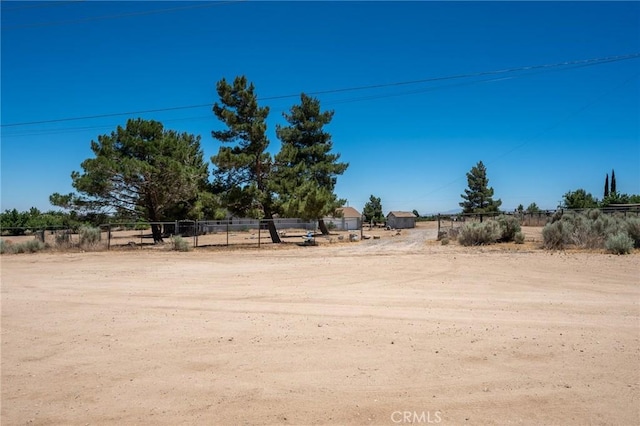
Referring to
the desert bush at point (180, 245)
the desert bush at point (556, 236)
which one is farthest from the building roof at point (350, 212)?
the desert bush at point (556, 236)

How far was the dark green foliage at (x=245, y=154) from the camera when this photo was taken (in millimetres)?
30688

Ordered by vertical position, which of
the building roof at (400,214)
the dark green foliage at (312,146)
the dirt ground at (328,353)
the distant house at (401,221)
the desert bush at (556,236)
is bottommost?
the dirt ground at (328,353)

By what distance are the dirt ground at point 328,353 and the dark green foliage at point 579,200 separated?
185 feet

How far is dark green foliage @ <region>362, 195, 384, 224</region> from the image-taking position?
87312mm

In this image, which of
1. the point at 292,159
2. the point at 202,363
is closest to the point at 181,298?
the point at 202,363

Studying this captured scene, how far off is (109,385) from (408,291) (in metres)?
7.28

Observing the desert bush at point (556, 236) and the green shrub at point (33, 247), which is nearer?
the desert bush at point (556, 236)

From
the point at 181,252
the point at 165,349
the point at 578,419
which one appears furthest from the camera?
the point at 181,252

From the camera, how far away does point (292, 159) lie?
32.8m

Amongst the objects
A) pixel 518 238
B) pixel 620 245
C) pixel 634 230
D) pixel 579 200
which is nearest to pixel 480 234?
pixel 518 238

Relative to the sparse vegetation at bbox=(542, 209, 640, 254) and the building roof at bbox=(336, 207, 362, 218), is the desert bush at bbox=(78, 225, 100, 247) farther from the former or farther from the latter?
the building roof at bbox=(336, 207, 362, 218)

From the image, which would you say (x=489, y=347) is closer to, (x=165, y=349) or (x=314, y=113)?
(x=165, y=349)

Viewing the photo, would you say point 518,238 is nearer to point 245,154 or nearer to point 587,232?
point 587,232

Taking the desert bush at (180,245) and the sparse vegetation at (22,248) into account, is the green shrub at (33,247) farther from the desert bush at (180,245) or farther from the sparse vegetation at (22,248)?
the desert bush at (180,245)
